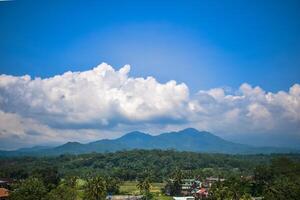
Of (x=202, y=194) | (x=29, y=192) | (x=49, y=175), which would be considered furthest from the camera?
(x=49, y=175)

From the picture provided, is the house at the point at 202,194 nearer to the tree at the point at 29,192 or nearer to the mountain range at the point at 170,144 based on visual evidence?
the tree at the point at 29,192

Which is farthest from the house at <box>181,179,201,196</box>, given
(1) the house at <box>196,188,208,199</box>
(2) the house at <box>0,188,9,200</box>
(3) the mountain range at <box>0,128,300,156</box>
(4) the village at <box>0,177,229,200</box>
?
(3) the mountain range at <box>0,128,300,156</box>

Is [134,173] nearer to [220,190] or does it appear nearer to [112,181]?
[112,181]

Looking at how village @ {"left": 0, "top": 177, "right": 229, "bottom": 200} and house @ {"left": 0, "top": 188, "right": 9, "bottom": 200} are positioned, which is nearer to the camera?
house @ {"left": 0, "top": 188, "right": 9, "bottom": 200}

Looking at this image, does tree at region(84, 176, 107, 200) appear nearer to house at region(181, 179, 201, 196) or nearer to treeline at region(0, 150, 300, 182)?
house at region(181, 179, 201, 196)

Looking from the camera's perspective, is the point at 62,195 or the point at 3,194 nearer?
the point at 62,195

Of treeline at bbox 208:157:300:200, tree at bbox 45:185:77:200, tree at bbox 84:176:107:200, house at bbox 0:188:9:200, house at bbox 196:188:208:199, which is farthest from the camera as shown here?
house at bbox 196:188:208:199

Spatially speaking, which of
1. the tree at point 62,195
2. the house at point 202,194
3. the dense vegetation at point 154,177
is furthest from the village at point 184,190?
the tree at point 62,195

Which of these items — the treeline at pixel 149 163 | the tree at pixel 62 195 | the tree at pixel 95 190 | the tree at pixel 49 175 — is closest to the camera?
the tree at pixel 62 195

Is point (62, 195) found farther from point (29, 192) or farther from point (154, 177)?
point (154, 177)

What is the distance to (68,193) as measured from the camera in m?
12.0

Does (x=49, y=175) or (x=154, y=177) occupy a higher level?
(x=49, y=175)

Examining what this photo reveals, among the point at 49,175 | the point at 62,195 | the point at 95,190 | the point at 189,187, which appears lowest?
the point at 189,187

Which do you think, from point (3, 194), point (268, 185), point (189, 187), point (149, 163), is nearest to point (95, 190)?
point (3, 194)
